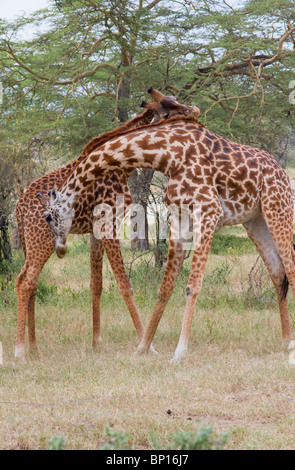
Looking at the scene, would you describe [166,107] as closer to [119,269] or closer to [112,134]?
[112,134]

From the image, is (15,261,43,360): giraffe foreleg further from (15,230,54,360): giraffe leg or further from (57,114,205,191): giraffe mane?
(57,114,205,191): giraffe mane

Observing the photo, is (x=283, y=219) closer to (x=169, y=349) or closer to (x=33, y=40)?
(x=169, y=349)

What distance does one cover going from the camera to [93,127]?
10453mm

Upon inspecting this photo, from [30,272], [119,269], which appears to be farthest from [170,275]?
[30,272]

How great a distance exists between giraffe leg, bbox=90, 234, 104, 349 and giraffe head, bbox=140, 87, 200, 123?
4.94 ft

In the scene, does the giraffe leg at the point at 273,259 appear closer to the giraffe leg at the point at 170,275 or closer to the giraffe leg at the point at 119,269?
the giraffe leg at the point at 170,275

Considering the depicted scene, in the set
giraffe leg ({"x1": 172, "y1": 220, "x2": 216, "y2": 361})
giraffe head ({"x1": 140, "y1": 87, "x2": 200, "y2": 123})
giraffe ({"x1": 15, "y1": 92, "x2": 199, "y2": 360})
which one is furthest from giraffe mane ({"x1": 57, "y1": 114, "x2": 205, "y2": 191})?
giraffe leg ({"x1": 172, "y1": 220, "x2": 216, "y2": 361})

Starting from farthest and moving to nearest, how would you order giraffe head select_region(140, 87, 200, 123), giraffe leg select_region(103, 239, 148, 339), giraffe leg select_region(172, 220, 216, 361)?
giraffe leg select_region(103, 239, 148, 339) < giraffe head select_region(140, 87, 200, 123) < giraffe leg select_region(172, 220, 216, 361)

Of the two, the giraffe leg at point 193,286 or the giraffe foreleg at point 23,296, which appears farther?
the giraffe foreleg at point 23,296

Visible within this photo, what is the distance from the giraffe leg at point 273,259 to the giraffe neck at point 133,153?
124cm

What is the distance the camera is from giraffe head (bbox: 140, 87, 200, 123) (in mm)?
5594

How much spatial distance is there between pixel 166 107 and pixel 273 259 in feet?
6.26

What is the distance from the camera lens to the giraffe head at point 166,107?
220 inches

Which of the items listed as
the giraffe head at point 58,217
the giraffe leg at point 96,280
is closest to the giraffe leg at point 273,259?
the giraffe leg at point 96,280
